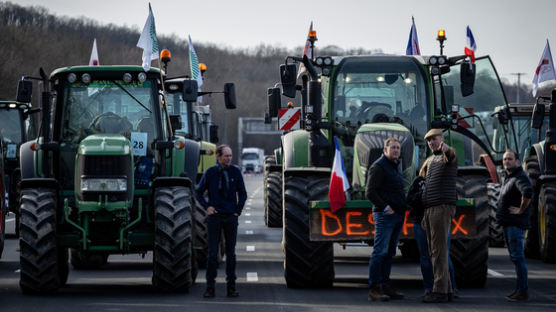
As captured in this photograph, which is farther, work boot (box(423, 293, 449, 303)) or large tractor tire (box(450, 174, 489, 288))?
large tractor tire (box(450, 174, 489, 288))

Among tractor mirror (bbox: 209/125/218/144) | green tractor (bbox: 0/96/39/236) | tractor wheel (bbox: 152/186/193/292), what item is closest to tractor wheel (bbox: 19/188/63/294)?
tractor wheel (bbox: 152/186/193/292)

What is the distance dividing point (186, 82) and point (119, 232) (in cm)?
208

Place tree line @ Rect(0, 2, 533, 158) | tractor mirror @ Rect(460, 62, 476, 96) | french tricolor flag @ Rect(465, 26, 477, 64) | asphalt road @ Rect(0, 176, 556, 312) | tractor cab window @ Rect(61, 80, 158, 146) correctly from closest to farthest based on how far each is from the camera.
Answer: asphalt road @ Rect(0, 176, 556, 312), tractor cab window @ Rect(61, 80, 158, 146), tractor mirror @ Rect(460, 62, 476, 96), french tricolor flag @ Rect(465, 26, 477, 64), tree line @ Rect(0, 2, 533, 158)

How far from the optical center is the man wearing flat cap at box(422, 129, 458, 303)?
42.6ft

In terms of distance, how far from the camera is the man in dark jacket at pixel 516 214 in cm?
1321

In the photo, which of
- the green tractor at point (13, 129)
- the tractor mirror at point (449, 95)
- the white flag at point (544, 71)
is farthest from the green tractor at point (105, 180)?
the white flag at point (544, 71)

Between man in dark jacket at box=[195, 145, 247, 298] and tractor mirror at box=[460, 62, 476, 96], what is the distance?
3370 mm

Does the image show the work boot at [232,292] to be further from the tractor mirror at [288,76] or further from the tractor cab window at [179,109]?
the tractor cab window at [179,109]

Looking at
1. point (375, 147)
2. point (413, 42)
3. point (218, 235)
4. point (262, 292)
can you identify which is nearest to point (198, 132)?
point (413, 42)

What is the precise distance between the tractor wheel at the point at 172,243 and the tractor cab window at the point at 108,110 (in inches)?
52.9

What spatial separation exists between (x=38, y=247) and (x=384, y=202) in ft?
13.6

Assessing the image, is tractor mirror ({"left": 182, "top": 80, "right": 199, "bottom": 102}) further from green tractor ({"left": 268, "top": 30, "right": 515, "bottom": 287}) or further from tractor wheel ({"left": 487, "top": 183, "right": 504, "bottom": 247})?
tractor wheel ({"left": 487, "top": 183, "right": 504, "bottom": 247})

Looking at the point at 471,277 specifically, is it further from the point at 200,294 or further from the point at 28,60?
the point at 28,60

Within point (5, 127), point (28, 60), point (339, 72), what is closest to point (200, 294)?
point (339, 72)
